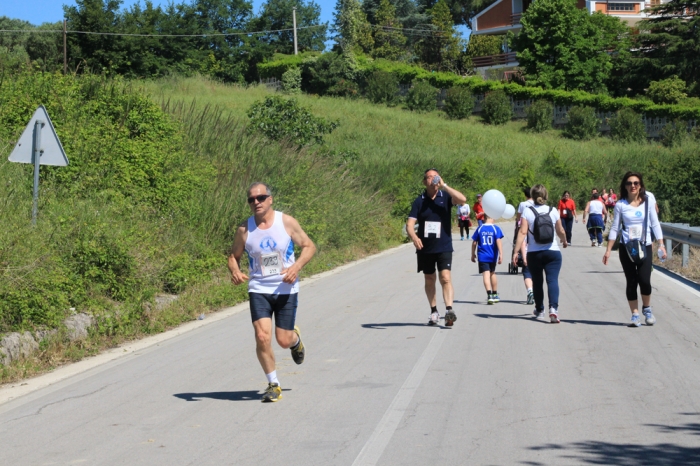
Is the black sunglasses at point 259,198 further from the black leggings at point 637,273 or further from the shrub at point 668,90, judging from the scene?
the shrub at point 668,90

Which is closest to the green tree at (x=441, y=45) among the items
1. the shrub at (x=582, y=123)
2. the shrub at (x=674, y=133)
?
the shrub at (x=582, y=123)

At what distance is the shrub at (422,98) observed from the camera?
2803 inches

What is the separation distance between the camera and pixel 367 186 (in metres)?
36.9

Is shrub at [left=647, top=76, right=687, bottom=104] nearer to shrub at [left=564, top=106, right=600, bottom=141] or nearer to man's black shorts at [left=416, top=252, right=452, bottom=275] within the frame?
shrub at [left=564, top=106, right=600, bottom=141]

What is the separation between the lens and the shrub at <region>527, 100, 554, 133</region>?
67.3 m

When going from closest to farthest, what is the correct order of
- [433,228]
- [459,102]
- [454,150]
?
1. [433,228]
2. [454,150]
3. [459,102]

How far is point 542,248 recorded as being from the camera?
12.4 m

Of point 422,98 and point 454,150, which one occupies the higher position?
point 422,98

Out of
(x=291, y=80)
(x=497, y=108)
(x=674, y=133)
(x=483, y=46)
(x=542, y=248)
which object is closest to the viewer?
(x=542, y=248)

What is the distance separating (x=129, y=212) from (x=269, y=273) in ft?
27.9

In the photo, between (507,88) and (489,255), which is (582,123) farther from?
(489,255)

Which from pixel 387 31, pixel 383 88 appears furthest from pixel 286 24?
pixel 383 88

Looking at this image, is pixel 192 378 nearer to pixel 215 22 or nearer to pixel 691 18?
pixel 691 18

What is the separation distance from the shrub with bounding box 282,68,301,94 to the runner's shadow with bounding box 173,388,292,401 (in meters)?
64.6
